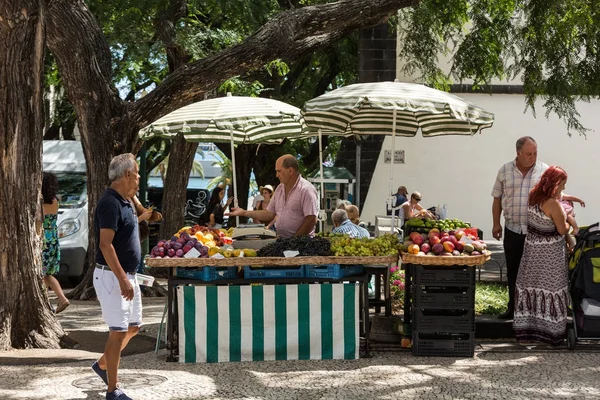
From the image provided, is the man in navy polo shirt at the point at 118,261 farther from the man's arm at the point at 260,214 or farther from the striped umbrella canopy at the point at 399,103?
the man's arm at the point at 260,214

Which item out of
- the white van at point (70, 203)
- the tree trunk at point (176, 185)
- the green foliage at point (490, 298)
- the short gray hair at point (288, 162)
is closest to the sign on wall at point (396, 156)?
the white van at point (70, 203)

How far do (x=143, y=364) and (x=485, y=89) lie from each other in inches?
803

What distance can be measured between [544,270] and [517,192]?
40.9 inches

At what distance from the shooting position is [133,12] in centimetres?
1819

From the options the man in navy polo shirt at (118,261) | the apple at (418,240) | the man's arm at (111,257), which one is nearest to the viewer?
the man's arm at (111,257)

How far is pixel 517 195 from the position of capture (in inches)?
411

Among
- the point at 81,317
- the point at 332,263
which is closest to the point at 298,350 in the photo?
the point at 332,263

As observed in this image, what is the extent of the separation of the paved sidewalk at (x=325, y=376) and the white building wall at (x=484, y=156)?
19178 millimetres

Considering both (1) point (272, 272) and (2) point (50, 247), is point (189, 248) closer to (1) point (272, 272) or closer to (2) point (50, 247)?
(1) point (272, 272)

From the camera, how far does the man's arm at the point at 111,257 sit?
22.8 ft

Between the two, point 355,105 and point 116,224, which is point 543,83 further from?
point 116,224

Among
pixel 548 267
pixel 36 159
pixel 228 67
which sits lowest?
pixel 548 267

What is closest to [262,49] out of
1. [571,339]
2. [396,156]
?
[571,339]

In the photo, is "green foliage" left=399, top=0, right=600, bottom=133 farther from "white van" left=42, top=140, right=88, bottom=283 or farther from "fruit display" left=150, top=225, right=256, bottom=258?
"fruit display" left=150, top=225, right=256, bottom=258
